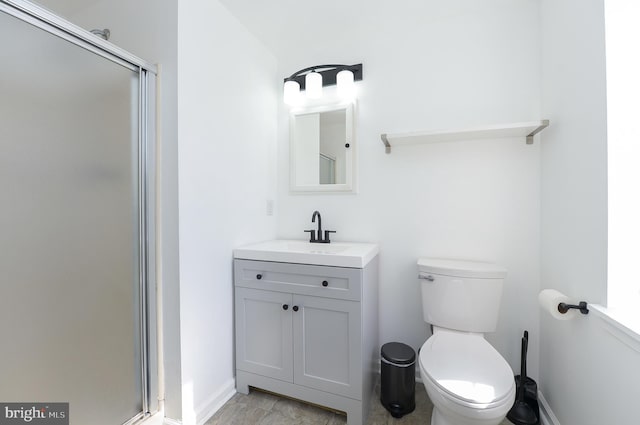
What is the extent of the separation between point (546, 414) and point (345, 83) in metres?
2.23

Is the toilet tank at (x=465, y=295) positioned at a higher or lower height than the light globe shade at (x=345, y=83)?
lower

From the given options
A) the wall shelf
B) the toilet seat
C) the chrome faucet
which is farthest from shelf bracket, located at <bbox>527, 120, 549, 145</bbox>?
Result: the chrome faucet

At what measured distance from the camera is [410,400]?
57.4 inches

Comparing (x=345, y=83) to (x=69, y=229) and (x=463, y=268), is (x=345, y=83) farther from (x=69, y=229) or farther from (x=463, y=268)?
(x=69, y=229)

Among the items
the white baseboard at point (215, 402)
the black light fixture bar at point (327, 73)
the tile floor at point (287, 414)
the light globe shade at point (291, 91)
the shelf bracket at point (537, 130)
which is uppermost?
the black light fixture bar at point (327, 73)

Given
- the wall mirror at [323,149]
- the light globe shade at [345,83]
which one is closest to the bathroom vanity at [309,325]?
the wall mirror at [323,149]

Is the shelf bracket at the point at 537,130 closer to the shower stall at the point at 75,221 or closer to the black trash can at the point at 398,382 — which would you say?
the black trash can at the point at 398,382

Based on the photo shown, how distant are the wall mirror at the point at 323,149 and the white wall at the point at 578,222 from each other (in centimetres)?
110

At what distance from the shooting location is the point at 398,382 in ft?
4.71

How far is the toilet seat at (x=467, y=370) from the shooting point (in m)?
0.99

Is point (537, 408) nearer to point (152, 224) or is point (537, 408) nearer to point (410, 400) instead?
point (410, 400)

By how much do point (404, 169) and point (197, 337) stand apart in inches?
62.4

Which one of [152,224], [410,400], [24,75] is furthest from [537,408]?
[24,75]

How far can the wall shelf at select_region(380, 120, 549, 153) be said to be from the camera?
4.54 feet
